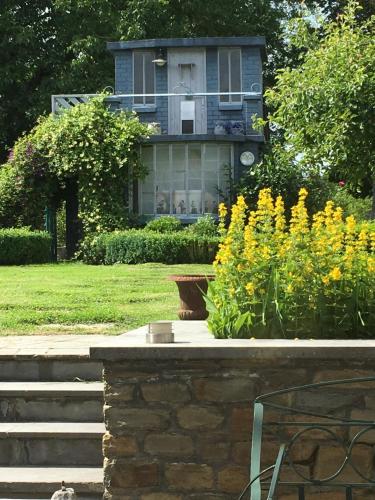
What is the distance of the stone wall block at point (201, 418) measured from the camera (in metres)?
5.20

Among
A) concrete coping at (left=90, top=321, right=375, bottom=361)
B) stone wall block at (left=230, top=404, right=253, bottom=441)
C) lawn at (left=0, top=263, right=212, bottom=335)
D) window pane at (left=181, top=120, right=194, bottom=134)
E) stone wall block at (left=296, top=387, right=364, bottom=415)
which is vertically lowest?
stone wall block at (left=230, top=404, right=253, bottom=441)

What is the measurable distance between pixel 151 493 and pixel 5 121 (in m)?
26.1

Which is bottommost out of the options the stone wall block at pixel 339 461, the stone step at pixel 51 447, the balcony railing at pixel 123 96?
the stone step at pixel 51 447

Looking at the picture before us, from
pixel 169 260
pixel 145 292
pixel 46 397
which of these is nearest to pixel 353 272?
pixel 46 397

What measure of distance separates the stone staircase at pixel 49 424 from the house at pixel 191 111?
15600 millimetres

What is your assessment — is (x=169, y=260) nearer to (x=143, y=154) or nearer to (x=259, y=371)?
(x=143, y=154)

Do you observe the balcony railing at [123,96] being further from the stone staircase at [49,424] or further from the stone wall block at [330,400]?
the stone wall block at [330,400]

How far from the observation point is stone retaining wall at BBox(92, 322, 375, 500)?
16.8 feet

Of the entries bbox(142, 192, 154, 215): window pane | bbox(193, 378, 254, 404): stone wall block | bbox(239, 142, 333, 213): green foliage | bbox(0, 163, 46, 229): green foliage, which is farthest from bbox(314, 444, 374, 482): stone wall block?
bbox(142, 192, 154, 215): window pane

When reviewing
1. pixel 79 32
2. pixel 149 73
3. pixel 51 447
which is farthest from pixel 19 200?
pixel 51 447

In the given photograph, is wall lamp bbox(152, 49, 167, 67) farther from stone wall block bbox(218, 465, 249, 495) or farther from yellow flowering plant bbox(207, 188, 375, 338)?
stone wall block bbox(218, 465, 249, 495)

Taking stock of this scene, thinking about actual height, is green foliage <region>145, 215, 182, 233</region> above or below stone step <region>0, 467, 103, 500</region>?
above

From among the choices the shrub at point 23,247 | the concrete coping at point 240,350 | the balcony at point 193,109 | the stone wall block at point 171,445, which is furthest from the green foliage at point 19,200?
the stone wall block at point 171,445

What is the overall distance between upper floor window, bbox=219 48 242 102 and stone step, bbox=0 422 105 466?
59.7 ft
